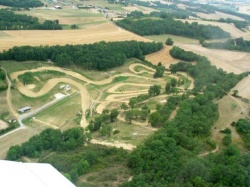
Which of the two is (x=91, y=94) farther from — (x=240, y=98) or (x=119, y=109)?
(x=240, y=98)

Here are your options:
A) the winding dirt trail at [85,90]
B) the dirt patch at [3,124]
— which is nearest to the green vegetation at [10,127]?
the dirt patch at [3,124]

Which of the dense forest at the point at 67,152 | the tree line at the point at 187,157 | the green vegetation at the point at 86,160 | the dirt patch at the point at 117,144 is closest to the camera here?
the tree line at the point at 187,157

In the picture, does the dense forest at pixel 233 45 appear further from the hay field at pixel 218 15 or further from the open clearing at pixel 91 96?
the hay field at pixel 218 15

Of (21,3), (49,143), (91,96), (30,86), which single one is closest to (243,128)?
(91,96)

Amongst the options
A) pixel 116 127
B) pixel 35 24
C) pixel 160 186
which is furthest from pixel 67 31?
pixel 160 186

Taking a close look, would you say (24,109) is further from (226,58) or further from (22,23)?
(226,58)

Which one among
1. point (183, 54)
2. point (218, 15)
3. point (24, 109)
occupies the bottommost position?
point (24, 109)

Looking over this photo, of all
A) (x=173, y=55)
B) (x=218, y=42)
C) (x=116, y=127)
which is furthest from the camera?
(x=218, y=42)
